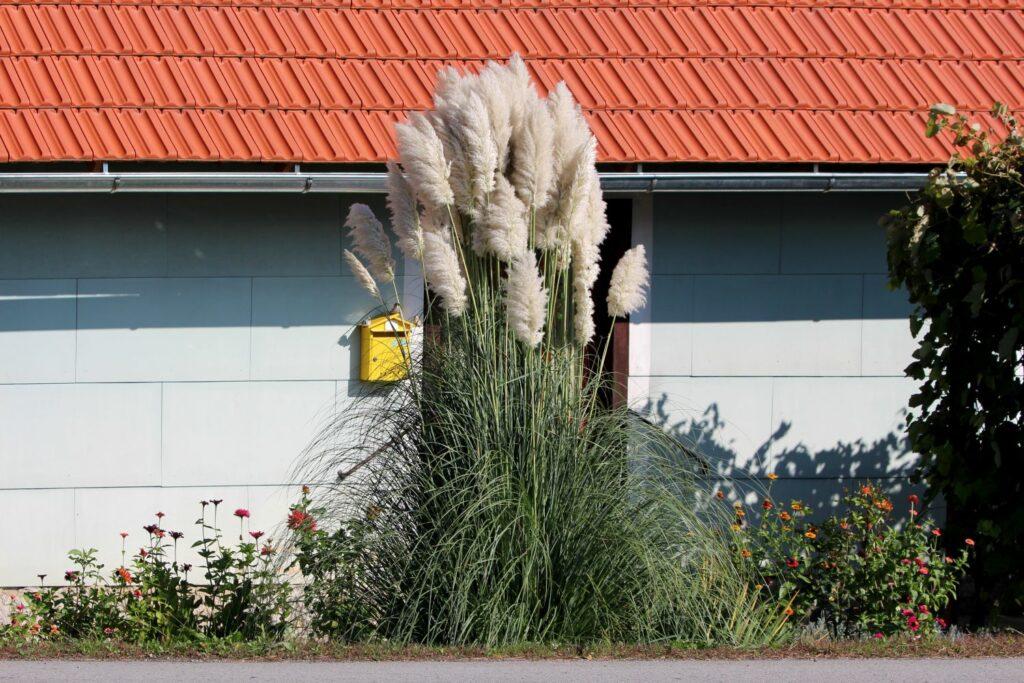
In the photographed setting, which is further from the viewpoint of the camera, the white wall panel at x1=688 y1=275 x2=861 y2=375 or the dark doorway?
the white wall panel at x1=688 y1=275 x2=861 y2=375

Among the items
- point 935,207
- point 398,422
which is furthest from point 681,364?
point 398,422

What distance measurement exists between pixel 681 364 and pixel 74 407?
348 centimetres

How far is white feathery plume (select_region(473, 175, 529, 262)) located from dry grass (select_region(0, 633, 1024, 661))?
1.64m

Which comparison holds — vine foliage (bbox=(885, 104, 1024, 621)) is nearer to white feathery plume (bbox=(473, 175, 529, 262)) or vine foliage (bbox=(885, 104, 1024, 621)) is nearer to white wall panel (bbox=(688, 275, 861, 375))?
white wall panel (bbox=(688, 275, 861, 375))

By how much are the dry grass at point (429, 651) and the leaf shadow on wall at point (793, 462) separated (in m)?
2.33

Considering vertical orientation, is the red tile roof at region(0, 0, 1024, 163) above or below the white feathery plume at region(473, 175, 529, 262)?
above

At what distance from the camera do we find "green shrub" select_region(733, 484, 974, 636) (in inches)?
247

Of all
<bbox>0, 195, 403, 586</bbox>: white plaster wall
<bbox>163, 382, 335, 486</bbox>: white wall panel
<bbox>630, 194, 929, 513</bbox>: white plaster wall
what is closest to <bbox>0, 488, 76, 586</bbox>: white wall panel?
<bbox>0, 195, 403, 586</bbox>: white plaster wall

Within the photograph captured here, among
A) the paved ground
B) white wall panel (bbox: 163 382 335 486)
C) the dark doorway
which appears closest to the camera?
the paved ground

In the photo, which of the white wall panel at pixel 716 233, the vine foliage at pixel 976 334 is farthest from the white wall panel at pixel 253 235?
the vine foliage at pixel 976 334

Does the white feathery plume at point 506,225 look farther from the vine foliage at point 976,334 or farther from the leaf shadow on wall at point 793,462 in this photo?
the leaf shadow on wall at point 793,462

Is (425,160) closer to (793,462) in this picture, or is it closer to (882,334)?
(793,462)

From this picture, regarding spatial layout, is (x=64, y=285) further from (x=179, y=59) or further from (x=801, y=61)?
(x=801, y=61)

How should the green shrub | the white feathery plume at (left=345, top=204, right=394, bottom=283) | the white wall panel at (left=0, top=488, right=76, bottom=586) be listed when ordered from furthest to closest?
1. the white wall panel at (left=0, top=488, right=76, bottom=586)
2. the green shrub
3. the white feathery plume at (left=345, top=204, right=394, bottom=283)
